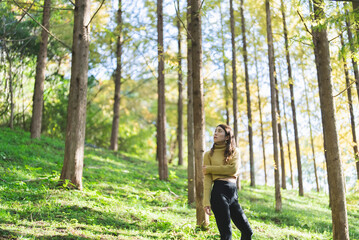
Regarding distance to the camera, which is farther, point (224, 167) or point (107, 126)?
point (107, 126)

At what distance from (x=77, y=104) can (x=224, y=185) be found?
387 cm

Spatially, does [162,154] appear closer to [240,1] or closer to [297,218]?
[297,218]

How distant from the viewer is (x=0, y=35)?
1245 cm

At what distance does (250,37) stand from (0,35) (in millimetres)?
11178

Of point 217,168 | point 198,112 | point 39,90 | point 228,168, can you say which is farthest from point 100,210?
point 39,90

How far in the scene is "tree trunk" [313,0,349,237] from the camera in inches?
176

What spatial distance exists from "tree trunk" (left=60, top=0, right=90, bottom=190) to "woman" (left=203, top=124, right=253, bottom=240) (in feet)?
10.8

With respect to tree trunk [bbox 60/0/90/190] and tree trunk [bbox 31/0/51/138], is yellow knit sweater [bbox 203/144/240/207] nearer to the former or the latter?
tree trunk [bbox 60/0/90/190]

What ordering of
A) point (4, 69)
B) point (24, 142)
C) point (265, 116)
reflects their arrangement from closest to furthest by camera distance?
point (24, 142) → point (4, 69) → point (265, 116)

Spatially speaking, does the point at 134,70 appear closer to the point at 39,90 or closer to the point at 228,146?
the point at 39,90

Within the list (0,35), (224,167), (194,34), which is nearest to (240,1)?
(194,34)

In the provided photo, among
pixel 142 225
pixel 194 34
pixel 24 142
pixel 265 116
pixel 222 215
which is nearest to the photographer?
pixel 222 215

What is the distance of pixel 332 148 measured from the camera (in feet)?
15.0

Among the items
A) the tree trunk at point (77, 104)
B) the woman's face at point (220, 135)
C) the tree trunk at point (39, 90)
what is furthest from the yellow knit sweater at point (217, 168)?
the tree trunk at point (39, 90)
